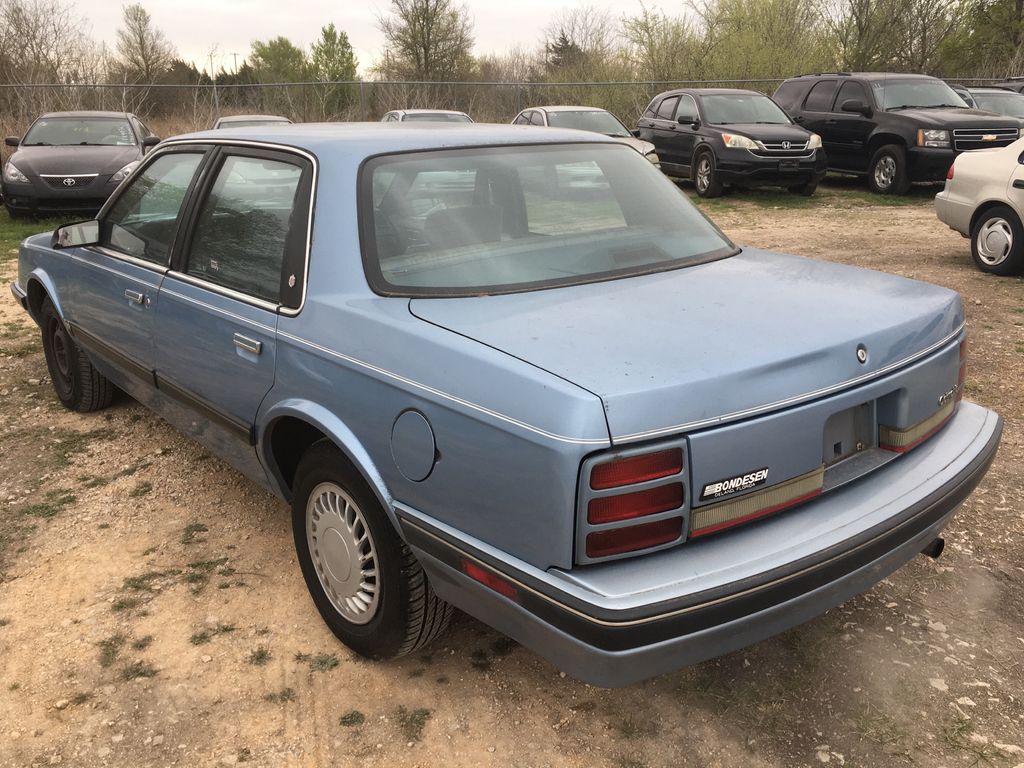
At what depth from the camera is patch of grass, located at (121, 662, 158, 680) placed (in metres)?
2.78

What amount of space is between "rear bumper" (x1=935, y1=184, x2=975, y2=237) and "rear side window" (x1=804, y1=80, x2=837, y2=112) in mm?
6973

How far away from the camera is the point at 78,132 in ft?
41.6

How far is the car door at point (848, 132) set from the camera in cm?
1403

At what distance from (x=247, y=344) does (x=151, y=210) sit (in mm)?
1274

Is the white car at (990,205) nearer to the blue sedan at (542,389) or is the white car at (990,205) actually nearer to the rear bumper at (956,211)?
Answer: the rear bumper at (956,211)

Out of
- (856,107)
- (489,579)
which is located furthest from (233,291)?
(856,107)

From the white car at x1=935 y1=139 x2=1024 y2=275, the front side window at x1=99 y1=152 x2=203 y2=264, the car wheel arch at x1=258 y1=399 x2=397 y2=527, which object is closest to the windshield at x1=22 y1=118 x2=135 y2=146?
the front side window at x1=99 y1=152 x2=203 y2=264

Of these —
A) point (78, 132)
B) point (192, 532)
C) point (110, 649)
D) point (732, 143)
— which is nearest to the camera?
point (110, 649)

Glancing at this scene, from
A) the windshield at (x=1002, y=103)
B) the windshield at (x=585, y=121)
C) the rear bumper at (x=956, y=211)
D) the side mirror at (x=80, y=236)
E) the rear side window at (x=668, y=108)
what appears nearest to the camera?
the side mirror at (x=80, y=236)

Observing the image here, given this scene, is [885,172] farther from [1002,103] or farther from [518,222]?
[518,222]

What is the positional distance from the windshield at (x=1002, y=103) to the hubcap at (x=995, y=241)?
9145 mm

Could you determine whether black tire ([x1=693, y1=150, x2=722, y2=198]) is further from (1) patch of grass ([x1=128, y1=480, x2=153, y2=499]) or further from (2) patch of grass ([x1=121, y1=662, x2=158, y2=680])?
(2) patch of grass ([x1=121, y1=662, x2=158, y2=680])

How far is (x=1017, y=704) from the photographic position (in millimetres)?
2578

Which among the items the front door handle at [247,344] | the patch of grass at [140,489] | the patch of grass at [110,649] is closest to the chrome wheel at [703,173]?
the patch of grass at [140,489]
